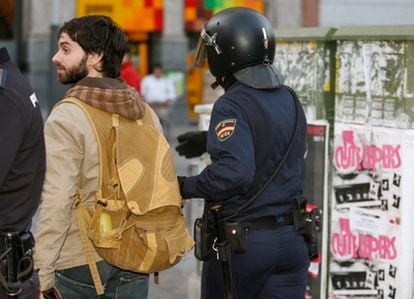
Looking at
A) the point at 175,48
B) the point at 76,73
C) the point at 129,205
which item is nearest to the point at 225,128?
the point at 129,205

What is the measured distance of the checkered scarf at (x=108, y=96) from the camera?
11.8ft

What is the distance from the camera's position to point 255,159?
11.8 feet

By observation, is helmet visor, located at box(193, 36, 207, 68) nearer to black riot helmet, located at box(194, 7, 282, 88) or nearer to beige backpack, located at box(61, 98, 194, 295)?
black riot helmet, located at box(194, 7, 282, 88)

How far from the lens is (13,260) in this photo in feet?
10.3

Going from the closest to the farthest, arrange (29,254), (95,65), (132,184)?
(29,254), (132,184), (95,65)

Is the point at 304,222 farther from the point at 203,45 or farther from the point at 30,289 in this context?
the point at 30,289

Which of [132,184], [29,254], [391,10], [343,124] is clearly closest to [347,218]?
[343,124]

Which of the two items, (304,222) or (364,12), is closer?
(304,222)

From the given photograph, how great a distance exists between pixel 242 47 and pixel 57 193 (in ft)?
3.29

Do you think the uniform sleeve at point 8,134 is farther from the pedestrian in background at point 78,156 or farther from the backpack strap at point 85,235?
the backpack strap at point 85,235

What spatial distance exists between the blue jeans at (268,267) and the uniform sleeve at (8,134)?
1.06 metres

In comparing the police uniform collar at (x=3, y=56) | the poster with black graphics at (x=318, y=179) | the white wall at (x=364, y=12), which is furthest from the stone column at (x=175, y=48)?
the police uniform collar at (x=3, y=56)

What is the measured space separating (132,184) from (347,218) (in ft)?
5.75

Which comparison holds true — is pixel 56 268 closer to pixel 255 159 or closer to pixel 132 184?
pixel 132 184
